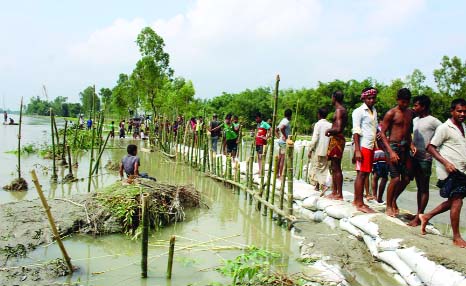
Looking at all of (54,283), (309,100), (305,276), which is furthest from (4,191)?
(309,100)

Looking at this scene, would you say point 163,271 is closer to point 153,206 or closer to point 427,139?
point 153,206

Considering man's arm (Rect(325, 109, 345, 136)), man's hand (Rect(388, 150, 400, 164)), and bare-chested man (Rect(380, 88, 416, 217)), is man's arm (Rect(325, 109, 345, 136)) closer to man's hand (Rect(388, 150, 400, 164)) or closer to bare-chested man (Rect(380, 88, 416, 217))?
bare-chested man (Rect(380, 88, 416, 217))

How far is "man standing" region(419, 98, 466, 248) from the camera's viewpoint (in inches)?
156

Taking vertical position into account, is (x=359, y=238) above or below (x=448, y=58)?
below

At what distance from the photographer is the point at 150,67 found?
24016 millimetres

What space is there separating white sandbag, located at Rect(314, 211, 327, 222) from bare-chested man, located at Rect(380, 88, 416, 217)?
3.90 feet

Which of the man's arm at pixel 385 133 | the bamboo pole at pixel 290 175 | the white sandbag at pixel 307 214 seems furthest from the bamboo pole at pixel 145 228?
the white sandbag at pixel 307 214

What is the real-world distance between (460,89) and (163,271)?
23302mm

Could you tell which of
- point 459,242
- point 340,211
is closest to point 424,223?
point 459,242

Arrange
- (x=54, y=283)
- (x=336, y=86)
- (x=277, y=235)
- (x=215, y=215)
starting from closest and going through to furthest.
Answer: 1. (x=54, y=283)
2. (x=277, y=235)
3. (x=215, y=215)
4. (x=336, y=86)

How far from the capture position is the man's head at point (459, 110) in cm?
406

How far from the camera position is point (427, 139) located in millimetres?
4902

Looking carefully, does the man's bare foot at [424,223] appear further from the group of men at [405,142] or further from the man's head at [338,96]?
the man's head at [338,96]

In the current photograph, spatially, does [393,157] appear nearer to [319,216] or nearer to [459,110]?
[459,110]
